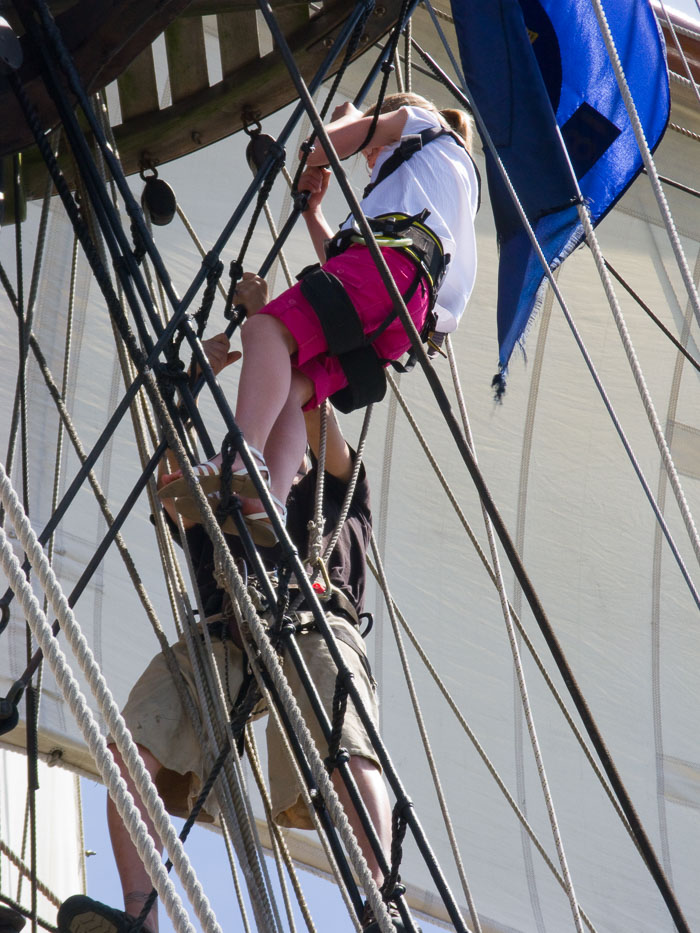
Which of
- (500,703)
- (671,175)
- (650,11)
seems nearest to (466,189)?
(650,11)

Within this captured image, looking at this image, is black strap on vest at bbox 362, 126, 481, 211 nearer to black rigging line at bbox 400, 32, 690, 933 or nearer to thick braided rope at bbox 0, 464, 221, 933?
black rigging line at bbox 400, 32, 690, 933

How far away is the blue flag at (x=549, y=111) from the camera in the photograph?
11.5ft

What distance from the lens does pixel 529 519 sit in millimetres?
6160

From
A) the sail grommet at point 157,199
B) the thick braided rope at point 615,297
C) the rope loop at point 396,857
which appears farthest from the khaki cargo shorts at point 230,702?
the sail grommet at point 157,199

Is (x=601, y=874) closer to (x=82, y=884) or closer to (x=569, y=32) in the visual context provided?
(x=82, y=884)

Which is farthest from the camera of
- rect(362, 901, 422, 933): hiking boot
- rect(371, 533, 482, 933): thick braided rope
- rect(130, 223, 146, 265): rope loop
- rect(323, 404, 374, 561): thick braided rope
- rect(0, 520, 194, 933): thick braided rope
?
rect(371, 533, 482, 933): thick braided rope

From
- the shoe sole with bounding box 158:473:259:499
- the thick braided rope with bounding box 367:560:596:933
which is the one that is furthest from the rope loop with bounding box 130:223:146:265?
the thick braided rope with bounding box 367:560:596:933

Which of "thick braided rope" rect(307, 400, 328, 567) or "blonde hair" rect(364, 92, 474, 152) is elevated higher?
"blonde hair" rect(364, 92, 474, 152)

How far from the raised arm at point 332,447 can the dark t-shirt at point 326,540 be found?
0.08ft

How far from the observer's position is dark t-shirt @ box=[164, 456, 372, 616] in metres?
2.80

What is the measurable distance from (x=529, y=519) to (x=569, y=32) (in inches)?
106

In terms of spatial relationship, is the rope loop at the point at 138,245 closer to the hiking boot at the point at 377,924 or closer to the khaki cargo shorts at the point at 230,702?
the khaki cargo shorts at the point at 230,702

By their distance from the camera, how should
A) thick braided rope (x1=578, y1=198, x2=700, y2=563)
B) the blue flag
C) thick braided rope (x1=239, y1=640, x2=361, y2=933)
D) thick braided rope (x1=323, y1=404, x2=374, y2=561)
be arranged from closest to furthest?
1. thick braided rope (x1=239, y1=640, x2=361, y2=933)
2. thick braided rope (x1=578, y1=198, x2=700, y2=563)
3. thick braided rope (x1=323, y1=404, x2=374, y2=561)
4. the blue flag

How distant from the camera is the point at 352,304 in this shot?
2.53 meters
